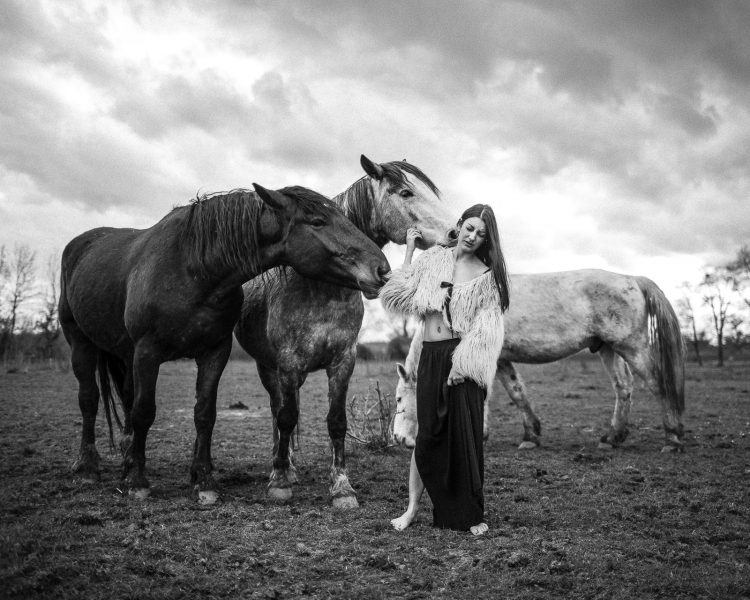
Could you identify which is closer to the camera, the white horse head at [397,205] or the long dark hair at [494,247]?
the long dark hair at [494,247]

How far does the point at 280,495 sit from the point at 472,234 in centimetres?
263

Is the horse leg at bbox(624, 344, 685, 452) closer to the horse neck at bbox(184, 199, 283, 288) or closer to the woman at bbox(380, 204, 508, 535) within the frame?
the woman at bbox(380, 204, 508, 535)

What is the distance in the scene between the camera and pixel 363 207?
16.5 ft

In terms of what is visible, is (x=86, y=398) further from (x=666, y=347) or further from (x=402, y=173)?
(x=666, y=347)

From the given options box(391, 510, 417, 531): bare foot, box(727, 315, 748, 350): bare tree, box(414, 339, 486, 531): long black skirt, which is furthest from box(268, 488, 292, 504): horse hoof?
box(727, 315, 748, 350): bare tree

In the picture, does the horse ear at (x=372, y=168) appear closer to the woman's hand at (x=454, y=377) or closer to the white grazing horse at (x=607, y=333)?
the woman's hand at (x=454, y=377)

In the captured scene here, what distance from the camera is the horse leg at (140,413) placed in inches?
173

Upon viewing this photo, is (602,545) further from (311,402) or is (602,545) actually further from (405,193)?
(311,402)

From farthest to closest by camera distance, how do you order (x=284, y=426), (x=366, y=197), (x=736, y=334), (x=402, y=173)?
(x=736, y=334) < (x=366, y=197) < (x=402, y=173) < (x=284, y=426)

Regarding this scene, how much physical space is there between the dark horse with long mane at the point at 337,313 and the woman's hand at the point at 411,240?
75 mm


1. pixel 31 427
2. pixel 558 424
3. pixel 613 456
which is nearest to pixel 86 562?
pixel 613 456

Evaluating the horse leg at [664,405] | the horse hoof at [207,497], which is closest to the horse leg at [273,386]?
the horse hoof at [207,497]

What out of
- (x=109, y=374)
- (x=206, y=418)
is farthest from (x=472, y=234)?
(x=109, y=374)

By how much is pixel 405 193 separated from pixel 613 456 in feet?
14.8
